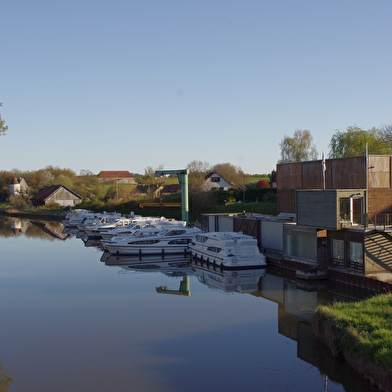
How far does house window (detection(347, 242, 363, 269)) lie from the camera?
Result: 21.8 metres

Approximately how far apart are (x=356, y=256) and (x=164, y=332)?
1091 centimetres

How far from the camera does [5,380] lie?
1248 centimetres

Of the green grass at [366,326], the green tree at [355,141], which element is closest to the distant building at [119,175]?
the green tree at [355,141]

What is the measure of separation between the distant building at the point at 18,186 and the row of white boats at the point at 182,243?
64.6 meters

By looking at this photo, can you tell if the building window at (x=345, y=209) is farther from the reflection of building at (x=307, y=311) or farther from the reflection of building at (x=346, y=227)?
the reflection of building at (x=307, y=311)

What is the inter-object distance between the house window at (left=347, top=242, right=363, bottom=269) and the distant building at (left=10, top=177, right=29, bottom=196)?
94.5 metres

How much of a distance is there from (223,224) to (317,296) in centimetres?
1534

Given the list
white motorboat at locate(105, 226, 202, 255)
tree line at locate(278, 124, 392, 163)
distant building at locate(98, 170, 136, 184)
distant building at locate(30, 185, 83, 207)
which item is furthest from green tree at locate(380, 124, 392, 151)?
distant building at locate(98, 170, 136, 184)

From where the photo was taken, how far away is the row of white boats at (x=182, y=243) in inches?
1076

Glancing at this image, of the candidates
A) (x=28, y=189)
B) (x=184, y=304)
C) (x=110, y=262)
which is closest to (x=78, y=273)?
(x=110, y=262)

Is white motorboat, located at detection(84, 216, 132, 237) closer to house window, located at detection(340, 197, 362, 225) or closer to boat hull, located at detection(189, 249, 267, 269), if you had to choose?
boat hull, located at detection(189, 249, 267, 269)

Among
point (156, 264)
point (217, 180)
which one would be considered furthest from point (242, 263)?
point (217, 180)

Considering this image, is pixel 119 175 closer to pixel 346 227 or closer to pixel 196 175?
pixel 196 175

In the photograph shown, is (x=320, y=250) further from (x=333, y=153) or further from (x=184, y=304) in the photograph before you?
(x=333, y=153)
